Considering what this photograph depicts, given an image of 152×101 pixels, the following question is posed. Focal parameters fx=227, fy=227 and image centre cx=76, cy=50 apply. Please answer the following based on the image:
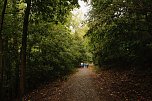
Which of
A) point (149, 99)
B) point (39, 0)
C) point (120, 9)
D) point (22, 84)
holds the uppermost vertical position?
point (39, 0)

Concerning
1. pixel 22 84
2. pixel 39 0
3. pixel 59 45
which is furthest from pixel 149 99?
pixel 59 45

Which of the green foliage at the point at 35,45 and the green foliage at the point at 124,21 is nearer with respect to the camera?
the green foliage at the point at 124,21

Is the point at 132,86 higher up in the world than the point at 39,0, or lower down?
lower down

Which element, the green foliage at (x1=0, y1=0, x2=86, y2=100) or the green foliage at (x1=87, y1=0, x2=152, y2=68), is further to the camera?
the green foliage at (x1=0, y1=0, x2=86, y2=100)

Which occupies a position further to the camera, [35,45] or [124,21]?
[35,45]

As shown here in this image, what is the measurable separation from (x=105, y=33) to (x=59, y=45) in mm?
11198

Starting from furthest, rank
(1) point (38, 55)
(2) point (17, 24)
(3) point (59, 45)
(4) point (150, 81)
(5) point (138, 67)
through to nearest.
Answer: (3) point (59, 45) < (1) point (38, 55) < (5) point (138, 67) < (2) point (17, 24) < (4) point (150, 81)

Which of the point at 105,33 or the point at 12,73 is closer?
the point at 105,33

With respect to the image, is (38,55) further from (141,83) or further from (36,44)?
(141,83)

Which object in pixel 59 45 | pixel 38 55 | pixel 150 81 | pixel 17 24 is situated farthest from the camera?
pixel 59 45

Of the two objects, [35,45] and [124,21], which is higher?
[124,21]

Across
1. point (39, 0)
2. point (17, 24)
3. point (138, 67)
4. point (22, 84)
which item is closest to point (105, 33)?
point (39, 0)

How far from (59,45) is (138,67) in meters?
7.98

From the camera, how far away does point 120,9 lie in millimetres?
10531
